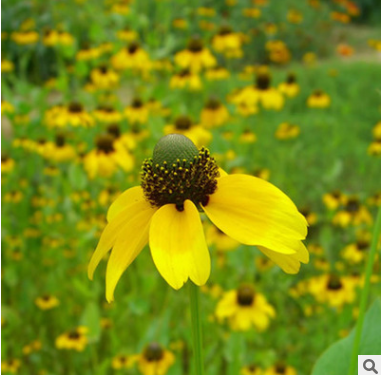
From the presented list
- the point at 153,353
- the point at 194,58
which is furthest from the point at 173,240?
the point at 194,58

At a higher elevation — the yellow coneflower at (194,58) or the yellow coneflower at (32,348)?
the yellow coneflower at (194,58)

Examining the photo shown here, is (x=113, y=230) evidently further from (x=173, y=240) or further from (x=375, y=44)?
(x=375, y=44)

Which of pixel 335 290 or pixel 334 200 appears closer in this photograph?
pixel 335 290

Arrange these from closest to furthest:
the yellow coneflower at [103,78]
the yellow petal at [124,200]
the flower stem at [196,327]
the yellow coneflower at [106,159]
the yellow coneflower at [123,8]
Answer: the flower stem at [196,327]
the yellow petal at [124,200]
the yellow coneflower at [106,159]
the yellow coneflower at [103,78]
the yellow coneflower at [123,8]

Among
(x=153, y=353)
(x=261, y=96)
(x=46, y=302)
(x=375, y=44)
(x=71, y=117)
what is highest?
(x=71, y=117)

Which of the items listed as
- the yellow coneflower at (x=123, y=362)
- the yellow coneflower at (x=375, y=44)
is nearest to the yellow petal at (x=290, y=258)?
the yellow coneflower at (x=123, y=362)

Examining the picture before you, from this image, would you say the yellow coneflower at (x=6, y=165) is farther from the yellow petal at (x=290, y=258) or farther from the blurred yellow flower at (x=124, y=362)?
the yellow petal at (x=290, y=258)
